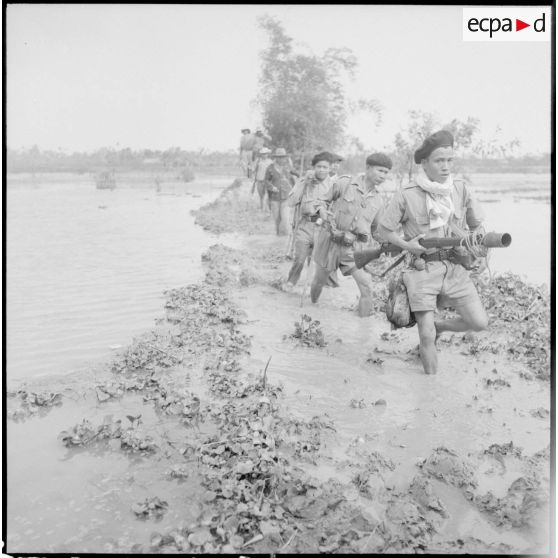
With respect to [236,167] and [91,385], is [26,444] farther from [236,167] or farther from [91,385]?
[236,167]

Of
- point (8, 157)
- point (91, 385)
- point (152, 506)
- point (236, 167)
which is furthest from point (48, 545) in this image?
point (236, 167)

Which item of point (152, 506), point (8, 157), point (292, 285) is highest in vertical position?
point (8, 157)

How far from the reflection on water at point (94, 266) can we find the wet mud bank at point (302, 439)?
→ 49 centimetres

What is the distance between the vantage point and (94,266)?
6973mm

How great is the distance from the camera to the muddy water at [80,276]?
448cm

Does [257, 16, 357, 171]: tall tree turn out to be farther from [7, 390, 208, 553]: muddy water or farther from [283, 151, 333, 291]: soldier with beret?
[7, 390, 208, 553]: muddy water

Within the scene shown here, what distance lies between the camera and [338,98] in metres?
5.61

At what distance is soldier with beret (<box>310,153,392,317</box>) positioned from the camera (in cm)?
568

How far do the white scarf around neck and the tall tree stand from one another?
113cm

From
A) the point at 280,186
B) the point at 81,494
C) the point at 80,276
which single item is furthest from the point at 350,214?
the point at 280,186

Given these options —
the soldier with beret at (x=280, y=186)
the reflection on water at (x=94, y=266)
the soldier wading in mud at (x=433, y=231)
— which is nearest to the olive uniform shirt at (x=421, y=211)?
the soldier wading in mud at (x=433, y=231)

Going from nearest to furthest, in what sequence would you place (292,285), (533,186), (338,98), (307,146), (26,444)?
(26,444) < (338,98) < (292,285) < (307,146) < (533,186)

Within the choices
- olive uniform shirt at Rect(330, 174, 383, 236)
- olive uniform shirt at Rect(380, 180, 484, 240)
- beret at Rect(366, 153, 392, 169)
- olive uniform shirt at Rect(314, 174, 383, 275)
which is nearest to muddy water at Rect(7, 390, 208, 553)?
olive uniform shirt at Rect(380, 180, 484, 240)

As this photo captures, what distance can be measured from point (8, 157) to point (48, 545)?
2394 millimetres
